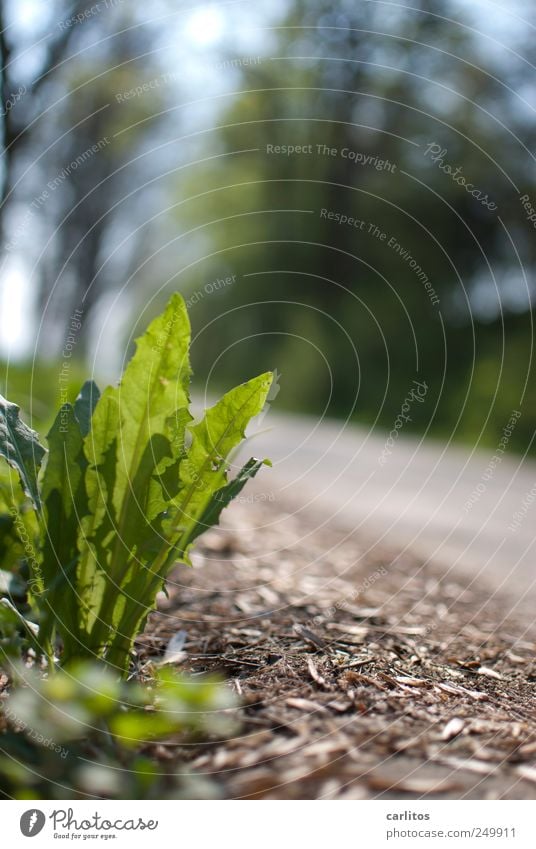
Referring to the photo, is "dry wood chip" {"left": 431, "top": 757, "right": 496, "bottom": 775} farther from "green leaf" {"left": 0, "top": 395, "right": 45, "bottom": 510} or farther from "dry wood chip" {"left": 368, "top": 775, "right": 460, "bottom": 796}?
"green leaf" {"left": 0, "top": 395, "right": 45, "bottom": 510}

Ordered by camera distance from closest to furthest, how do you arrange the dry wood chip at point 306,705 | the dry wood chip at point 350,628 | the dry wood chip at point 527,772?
the dry wood chip at point 527,772 → the dry wood chip at point 306,705 → the dry wood chip at point 350,628

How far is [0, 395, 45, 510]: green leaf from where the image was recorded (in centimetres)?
199

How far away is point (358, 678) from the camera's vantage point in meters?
2.12

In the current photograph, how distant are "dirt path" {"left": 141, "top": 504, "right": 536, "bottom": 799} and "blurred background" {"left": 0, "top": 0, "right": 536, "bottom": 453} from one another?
15.9ft

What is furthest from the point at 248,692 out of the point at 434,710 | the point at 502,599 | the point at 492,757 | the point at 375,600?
the point at 502,599

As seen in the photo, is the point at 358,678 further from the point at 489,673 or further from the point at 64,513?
the point at 64,513

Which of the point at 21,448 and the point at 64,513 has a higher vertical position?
the point at 21,448

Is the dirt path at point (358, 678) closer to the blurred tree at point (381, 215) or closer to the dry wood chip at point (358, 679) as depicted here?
the dry wood chip at point (358, 679)

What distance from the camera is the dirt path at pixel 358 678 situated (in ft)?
5.35

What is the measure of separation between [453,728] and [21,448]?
118 centimetres

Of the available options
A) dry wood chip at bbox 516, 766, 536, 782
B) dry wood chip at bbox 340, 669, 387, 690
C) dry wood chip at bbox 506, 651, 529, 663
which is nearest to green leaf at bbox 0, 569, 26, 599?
dry wood chip at bbox 340, 669, 387, 690

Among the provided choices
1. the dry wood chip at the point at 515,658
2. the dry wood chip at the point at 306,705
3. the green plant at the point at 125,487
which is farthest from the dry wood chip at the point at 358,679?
the dry wood chip at the point at 515,658

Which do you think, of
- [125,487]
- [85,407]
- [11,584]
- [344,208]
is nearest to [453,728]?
[125,487]

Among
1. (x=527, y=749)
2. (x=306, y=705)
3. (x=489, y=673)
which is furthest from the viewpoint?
(x=489, y=673)
